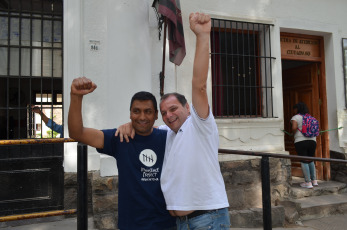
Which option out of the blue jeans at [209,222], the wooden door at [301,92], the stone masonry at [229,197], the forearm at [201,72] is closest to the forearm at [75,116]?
the forearm at [201,72]

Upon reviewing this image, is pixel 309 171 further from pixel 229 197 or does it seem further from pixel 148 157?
pixel 148 157

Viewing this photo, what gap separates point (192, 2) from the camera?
5.06m

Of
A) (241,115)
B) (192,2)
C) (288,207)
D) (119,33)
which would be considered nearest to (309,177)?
(288,207)

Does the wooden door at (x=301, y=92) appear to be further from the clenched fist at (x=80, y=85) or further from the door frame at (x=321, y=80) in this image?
the clenched fist at (x=80, y=85)

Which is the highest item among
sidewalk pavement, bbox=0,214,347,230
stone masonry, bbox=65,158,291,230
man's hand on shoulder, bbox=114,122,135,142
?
man's hand on shoulder, bbox=114,122,135,142

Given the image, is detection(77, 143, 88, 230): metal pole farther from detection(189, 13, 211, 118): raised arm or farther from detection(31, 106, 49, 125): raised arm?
detection(31, 106, 49, 125): raised arm

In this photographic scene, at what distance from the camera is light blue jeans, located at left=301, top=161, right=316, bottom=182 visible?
17.5 ft

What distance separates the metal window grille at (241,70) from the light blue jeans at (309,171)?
3.77ft

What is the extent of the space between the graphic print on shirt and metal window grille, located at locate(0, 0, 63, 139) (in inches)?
131

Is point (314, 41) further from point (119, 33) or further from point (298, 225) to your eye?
point (119, 33)

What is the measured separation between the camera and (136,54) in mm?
4164

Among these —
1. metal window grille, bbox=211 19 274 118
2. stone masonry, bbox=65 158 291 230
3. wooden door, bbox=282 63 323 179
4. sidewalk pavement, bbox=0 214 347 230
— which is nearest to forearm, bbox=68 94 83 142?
stone masonry, bbox=65 158 291 230

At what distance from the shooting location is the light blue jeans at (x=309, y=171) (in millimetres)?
5332

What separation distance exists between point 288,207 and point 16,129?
479 cm
